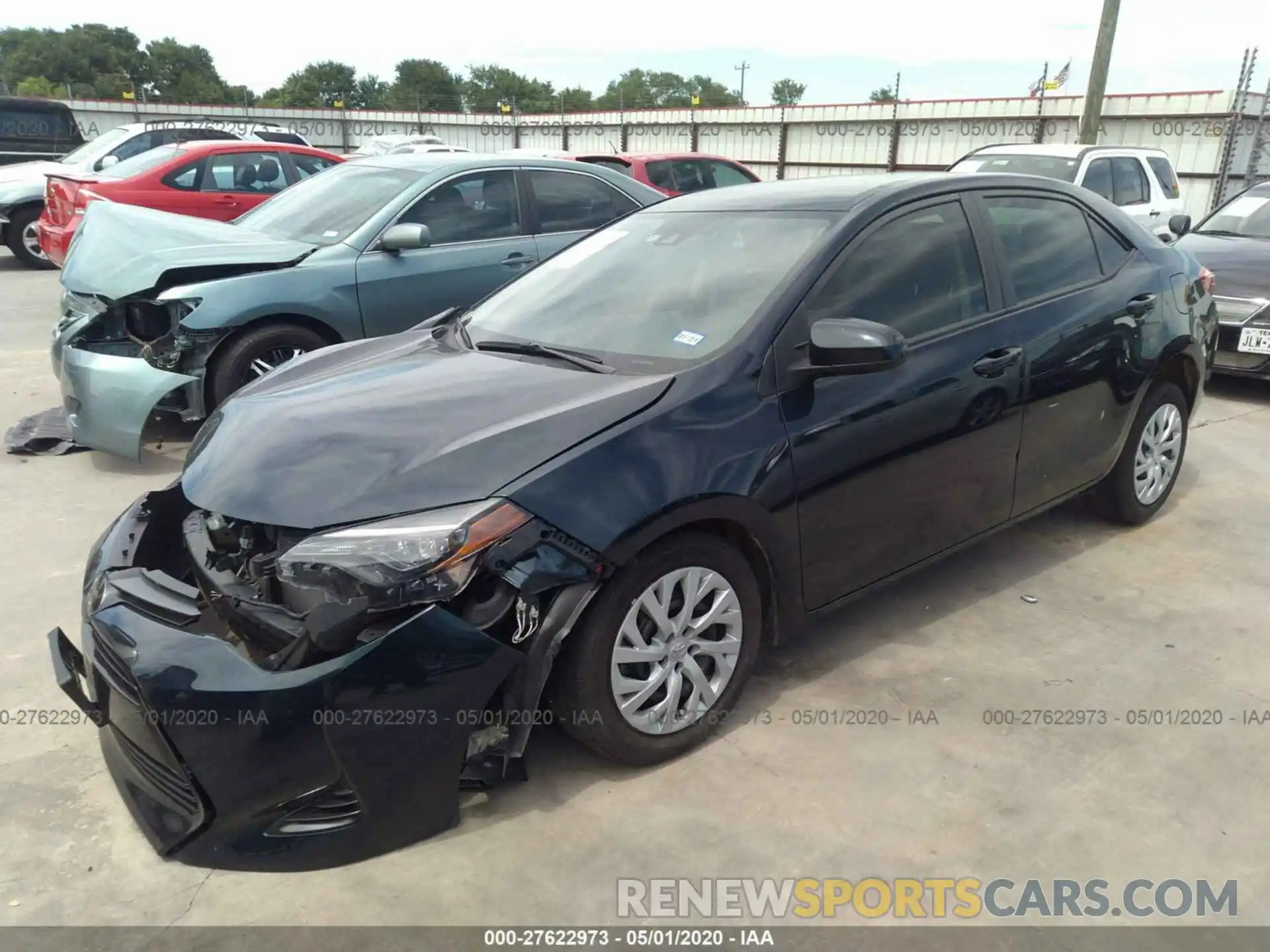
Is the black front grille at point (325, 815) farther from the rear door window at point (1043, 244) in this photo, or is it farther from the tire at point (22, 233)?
the tire at point (22, 233)

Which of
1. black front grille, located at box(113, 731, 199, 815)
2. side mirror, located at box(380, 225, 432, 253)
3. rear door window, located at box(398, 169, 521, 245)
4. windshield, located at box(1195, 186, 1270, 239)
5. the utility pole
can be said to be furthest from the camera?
the utility pole

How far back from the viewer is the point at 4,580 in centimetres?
A: 398

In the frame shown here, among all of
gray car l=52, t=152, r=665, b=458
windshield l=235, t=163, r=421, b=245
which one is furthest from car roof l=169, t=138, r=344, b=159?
gray car l=52, t=152, r=665, b=458

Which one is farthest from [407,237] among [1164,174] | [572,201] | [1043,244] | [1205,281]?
[1164,174]

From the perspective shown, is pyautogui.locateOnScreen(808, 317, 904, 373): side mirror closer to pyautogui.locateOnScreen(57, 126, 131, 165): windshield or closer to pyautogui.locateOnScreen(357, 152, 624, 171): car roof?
pyautogui.locateOnScreen(357, 152, 624, 171): car roof

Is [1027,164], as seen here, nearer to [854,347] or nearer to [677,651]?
[854,347]

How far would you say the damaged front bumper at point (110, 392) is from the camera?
4.96 metres

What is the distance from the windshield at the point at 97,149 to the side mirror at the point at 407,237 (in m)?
8.19

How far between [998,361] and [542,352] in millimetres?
1661

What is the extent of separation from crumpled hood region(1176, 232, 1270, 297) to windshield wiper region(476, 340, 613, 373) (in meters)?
5.95

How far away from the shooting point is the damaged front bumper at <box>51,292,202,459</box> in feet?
16.3

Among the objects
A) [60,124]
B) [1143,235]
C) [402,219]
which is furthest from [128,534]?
[60,124]

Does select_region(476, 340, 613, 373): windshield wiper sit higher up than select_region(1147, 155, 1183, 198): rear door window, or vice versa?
select_region(1147, 155, 1183, 198): rear door window

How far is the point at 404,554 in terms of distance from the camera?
2.32 metres
